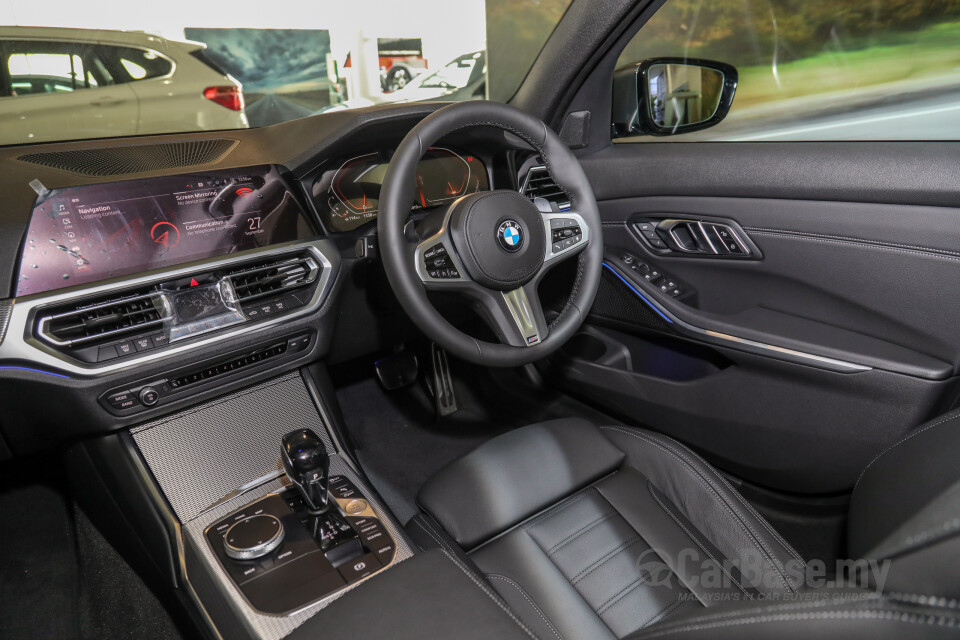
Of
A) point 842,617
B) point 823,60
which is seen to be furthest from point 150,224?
point 823,60

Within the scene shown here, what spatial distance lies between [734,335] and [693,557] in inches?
23.3

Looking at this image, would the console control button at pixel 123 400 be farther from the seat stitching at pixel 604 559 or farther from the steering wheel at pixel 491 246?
the seat stitching at pixel 604 559

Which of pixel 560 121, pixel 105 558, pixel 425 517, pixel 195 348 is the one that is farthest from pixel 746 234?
pixel 105 558

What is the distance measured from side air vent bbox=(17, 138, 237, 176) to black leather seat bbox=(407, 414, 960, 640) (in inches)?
37.1

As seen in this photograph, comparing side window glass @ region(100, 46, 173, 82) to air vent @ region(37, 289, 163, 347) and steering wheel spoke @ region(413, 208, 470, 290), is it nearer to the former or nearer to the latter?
air vent @ region(37, 289, 163, 347)

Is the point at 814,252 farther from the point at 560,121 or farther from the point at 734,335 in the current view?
the point at 560,121

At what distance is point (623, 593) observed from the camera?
1154 mm

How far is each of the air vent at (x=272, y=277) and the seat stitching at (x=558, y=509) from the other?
2.56ft

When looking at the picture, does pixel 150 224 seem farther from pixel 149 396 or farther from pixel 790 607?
pixel 790 607

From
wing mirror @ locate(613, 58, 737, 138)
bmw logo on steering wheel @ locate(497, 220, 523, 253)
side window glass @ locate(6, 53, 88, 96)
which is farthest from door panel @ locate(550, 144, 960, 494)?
side window glass @ locate(6, 53, 88, 96)

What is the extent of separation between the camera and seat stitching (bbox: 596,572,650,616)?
1138mm

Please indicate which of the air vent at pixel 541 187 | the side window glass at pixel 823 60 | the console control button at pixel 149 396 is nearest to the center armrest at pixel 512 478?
the console control button at pixel 149 396

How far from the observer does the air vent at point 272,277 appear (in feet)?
4.77

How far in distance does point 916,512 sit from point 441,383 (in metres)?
1.86
